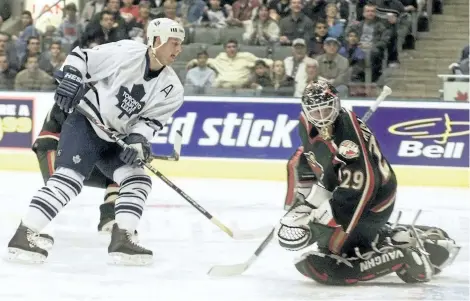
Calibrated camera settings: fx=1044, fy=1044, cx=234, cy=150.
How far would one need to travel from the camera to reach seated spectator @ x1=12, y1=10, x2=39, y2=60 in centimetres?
907

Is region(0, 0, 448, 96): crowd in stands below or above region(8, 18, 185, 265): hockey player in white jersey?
below

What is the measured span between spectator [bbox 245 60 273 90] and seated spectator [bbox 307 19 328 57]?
1.31ft

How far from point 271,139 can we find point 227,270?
12.5ft

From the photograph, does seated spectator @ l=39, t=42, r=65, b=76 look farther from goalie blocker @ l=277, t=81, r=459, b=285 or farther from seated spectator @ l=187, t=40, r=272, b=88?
goalie blocker @ l=277, t=81, r=459, b=285

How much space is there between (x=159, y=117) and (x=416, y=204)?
2.55 metres

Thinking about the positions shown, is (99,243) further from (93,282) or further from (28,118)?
(28,118)

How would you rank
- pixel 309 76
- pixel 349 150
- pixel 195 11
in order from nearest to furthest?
pixel 349 150, pixel 309 76, pixel 195 11

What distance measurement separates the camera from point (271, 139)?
801 cm

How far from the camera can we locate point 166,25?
179 inches

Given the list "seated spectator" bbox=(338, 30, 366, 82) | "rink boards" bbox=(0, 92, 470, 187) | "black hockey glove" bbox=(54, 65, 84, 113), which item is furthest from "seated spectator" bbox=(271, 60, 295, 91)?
"black hockey glove" bbox=(54, 65, 84, 113)

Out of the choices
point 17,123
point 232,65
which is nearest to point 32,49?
point 17,123

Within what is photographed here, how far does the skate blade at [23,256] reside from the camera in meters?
4.36

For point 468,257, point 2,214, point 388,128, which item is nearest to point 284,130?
point 388,128

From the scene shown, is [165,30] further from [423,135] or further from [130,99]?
[423,135]
